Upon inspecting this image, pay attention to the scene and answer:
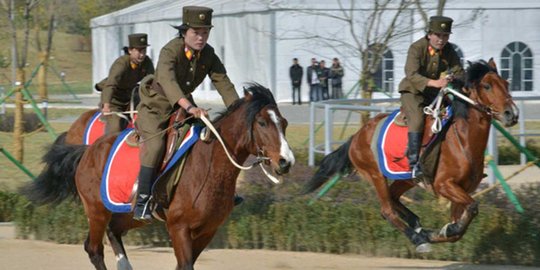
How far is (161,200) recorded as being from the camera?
8.32 metres

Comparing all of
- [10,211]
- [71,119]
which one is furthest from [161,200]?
[71,119]

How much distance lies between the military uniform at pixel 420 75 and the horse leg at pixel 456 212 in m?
0.45

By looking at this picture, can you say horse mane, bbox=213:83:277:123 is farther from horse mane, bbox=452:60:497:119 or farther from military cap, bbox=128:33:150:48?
military cap, bbox=128:33:150:48

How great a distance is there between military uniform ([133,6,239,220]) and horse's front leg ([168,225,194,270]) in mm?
431

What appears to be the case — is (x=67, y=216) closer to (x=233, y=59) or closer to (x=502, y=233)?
(x=502, y=233)

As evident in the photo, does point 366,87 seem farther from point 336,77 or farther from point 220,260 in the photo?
point 336,77

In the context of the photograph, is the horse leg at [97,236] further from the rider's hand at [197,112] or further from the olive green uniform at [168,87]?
the rider's hand at [197,112]

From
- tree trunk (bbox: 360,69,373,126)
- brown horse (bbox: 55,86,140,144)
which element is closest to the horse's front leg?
brown horse (bbox: 55,86,140,144)

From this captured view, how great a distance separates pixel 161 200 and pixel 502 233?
387cm

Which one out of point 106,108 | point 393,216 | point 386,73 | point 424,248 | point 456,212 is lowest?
point 424,248

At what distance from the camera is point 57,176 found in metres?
9.92

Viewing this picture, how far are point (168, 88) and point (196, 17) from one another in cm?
59

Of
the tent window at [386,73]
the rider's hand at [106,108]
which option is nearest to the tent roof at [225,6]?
the tent window at [386,73]

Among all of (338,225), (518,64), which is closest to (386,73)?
(518,64)
